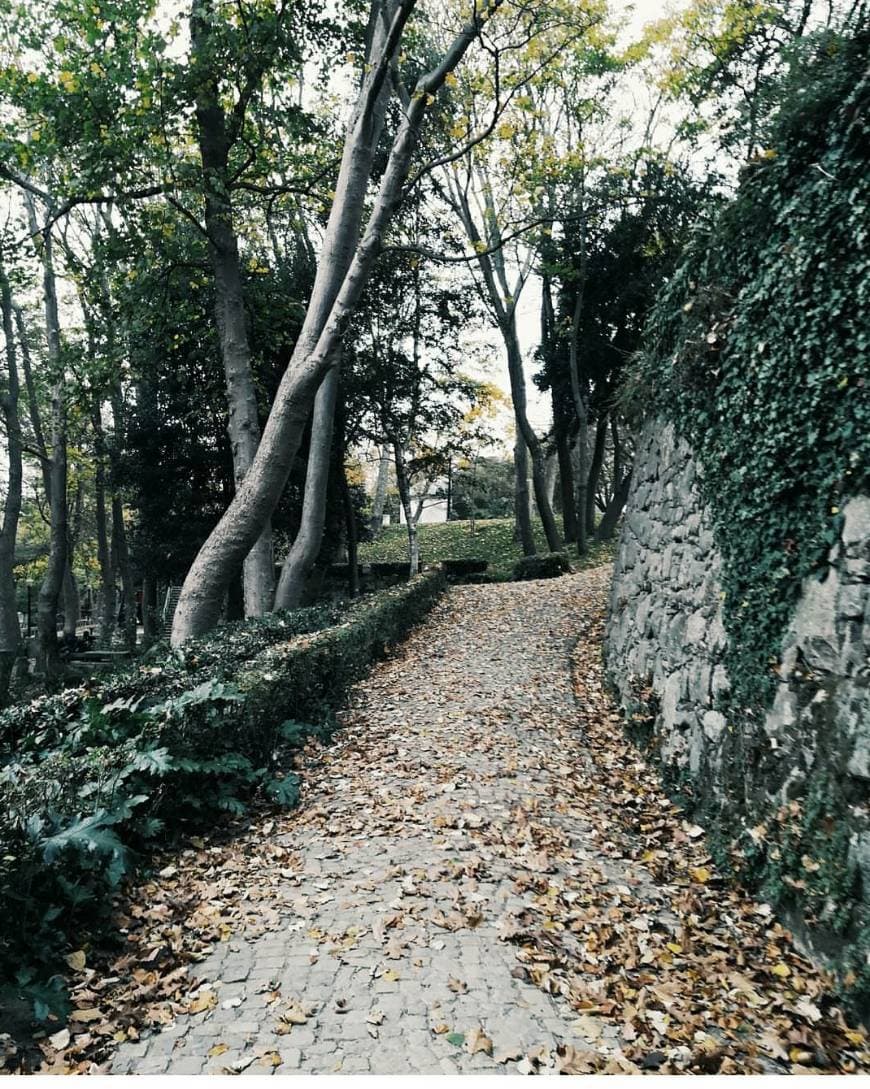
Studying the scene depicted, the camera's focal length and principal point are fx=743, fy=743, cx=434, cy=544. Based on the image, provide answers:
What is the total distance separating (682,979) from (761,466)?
2730 mm

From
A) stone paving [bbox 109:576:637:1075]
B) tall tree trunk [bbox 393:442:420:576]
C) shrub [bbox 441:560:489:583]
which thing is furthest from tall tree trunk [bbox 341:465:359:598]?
stone paving [bbox 109:576:637:1075]

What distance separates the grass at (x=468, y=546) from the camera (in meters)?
19.4

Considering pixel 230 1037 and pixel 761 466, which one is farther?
pixel 761 466

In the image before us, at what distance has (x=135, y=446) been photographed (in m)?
15.6

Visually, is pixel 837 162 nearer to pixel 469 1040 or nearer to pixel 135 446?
pixel 469 1040

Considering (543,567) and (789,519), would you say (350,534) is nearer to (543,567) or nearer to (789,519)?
(543,567)

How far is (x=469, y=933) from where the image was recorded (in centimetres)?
349

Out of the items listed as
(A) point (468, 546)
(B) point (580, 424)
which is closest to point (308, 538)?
(B) point (580, 424)

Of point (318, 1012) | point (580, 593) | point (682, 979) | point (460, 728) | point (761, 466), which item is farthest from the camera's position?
point (580, 593)

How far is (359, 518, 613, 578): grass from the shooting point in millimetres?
19436

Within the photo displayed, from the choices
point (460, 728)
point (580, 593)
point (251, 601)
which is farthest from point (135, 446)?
point (460, 728)

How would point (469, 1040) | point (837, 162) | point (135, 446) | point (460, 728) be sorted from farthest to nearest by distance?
point (135, 446) → point (460, 728) → point (837, 162) → point (469, 1040)

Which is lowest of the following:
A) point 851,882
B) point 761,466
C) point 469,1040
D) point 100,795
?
point 469,1040

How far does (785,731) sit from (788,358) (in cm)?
204
